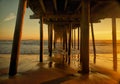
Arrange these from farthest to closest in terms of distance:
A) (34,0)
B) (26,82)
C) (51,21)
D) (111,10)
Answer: (51,21)
(111,10)
(34,0)
(26,82)

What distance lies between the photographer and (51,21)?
17438 millimetres

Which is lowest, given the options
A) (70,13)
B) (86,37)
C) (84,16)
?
(86,37)

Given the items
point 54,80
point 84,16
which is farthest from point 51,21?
point 54,80

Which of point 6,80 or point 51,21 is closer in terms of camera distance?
point 6,80

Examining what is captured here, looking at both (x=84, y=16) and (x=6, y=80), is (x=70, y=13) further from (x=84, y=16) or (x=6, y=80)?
(x=6, y=80)

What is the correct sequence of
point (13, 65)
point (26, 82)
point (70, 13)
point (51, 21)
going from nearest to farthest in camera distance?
point (26, 82) < point (13, 65) < point (70, 13) < point (51, 21)

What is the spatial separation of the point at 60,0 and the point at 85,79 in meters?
4.92

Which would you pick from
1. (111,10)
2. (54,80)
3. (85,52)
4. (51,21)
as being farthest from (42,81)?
(51,21)

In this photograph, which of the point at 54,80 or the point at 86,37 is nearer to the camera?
the point at 54,80

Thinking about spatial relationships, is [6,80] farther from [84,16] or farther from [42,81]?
[84,16]

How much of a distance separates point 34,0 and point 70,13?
3.79m

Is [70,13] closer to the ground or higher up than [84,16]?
higher up

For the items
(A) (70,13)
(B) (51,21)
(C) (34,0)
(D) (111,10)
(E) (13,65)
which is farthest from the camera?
(B) (51,21)

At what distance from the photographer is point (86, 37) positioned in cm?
771
